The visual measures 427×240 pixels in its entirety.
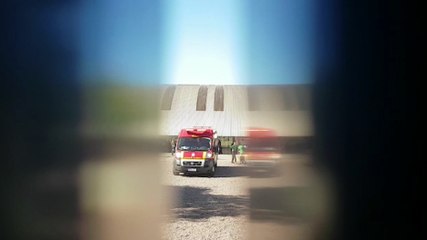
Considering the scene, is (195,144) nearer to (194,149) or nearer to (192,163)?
(194,149)

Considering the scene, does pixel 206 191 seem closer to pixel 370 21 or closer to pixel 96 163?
pixel 96 163

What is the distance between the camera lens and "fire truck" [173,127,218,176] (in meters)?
1.78

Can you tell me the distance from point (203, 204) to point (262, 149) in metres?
0.39

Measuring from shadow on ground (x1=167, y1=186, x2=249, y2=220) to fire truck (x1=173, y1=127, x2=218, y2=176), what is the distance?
0.29ft

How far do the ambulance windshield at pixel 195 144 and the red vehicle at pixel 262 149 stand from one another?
0.26 meters

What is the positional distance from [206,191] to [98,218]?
46 cm

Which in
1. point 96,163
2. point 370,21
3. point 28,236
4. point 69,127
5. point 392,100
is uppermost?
point 370,21

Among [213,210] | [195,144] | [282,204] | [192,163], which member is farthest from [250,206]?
[192,163]

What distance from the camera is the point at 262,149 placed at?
1.67m

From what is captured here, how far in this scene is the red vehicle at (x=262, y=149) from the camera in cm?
166

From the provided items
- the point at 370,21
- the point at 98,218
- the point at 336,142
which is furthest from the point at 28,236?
the point at 370,21

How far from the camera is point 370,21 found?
1646 mm

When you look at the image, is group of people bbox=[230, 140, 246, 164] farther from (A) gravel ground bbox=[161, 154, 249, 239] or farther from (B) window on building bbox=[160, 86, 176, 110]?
(B) window on building bbox=[160, 86, 176, 110]

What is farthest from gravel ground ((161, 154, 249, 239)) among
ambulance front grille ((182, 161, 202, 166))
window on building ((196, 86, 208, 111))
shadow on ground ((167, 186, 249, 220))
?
window on building ((196, 86, 208, 111))
